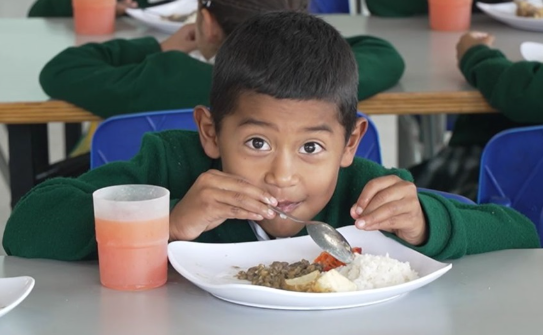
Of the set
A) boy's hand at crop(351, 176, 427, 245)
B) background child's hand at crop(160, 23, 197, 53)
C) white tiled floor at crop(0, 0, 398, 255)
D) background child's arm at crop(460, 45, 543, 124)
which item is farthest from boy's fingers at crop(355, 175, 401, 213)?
white tiled floor at crop(0, 0, 398, 255)

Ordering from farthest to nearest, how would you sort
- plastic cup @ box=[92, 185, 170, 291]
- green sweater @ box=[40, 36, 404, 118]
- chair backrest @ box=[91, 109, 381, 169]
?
1. green sweater @ box=[40, 36, 404, 118]
2. chair backrest @ box=[91, 109, 381, 169]
3. plastic cup @ box=[92, 185, 170, 291]

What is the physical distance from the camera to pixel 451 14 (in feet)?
10.4

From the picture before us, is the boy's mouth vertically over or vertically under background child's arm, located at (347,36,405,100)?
over

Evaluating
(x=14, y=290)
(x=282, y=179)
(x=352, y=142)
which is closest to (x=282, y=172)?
(x=282, y=179)

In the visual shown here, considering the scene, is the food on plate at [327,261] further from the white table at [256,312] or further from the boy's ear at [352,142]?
the boy's ear at [352,142]

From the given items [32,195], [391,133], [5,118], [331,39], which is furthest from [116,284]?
[391,133]

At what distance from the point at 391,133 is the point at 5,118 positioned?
10.8 ft

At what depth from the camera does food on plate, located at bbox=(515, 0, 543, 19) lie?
10.3 ft

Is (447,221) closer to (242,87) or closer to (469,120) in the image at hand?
(242,87)

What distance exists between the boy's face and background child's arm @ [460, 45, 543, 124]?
95 cm

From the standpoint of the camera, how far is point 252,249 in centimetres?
141

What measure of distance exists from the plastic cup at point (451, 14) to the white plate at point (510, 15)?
0.09m

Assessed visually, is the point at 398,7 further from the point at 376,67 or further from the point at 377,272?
the point at 377,272

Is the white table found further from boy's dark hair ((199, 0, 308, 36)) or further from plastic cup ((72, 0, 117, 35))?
plastic cup ((72, 0, 117, 35))
